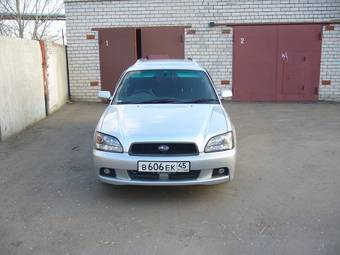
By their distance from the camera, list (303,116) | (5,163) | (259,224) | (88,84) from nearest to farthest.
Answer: (259,224), (5,163), (303,116), (88,84)

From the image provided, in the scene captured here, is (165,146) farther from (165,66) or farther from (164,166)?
(165,66)

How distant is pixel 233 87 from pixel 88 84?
457 centimetres

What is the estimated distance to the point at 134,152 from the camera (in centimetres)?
394

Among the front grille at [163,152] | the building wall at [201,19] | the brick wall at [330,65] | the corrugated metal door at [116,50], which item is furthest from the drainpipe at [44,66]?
the brick wall at [330,65]

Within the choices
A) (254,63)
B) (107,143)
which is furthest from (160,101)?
(254,63)

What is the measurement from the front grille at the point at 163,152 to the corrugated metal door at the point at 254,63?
26.7 ft

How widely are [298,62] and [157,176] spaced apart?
349 inches

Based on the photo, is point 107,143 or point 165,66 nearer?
point 107,143

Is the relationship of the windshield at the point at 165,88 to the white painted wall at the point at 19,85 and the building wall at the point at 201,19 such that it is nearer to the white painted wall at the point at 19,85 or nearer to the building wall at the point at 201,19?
the white painted wall at the point at 19,85

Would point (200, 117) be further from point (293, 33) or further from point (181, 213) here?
point (293, 33)

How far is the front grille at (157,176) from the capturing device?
155 inches

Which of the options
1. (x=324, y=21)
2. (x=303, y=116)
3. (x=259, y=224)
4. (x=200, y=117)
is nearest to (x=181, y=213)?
(x=259, y=224)

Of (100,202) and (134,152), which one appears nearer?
(134,152)

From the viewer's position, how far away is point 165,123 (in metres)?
4.12
